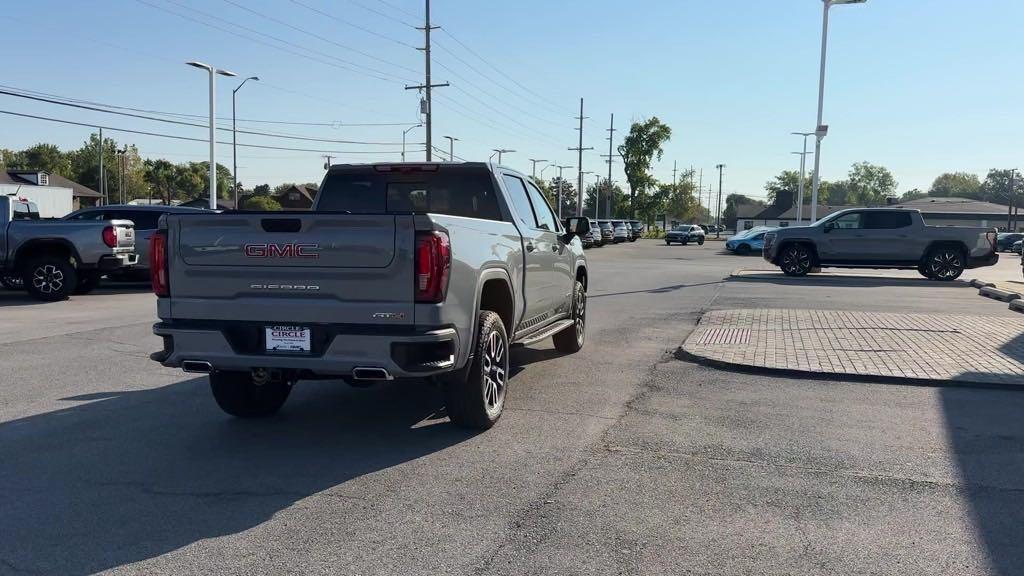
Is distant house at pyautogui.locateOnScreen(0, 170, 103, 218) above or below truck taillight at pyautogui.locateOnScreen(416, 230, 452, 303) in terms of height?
above

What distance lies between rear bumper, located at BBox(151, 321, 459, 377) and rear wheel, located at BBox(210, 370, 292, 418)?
0.70m

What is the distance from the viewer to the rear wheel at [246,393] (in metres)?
6.10

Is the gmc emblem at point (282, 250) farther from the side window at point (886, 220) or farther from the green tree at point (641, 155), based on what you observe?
the green tree at point (641, 155)

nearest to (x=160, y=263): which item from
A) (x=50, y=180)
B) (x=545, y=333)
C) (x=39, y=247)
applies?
(x=545, y=333)

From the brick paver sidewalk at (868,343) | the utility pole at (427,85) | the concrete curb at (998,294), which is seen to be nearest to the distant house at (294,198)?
the utility pole at (427,85)

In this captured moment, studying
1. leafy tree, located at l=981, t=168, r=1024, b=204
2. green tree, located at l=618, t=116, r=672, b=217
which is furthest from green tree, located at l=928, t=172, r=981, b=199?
green tree, located at l=618, t=116, r=672, b=217

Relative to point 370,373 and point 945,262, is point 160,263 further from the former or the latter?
point 945,262

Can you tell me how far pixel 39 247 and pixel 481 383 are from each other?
506 inches

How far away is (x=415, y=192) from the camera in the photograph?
23.8 ft

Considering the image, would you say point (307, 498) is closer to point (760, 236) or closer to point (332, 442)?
point (332, 442)

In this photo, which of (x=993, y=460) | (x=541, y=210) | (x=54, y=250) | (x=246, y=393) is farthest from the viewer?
(x=54, y=250)

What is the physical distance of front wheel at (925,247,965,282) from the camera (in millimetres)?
21656

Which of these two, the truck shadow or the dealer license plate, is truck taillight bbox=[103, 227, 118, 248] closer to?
the dealer license plate

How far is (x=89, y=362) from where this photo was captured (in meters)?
8.66
